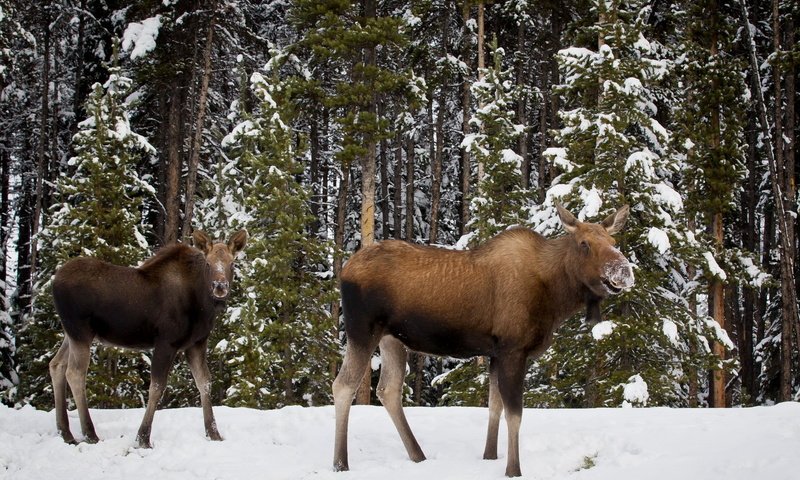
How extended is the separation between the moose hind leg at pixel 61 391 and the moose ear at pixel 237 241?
2.38 meters

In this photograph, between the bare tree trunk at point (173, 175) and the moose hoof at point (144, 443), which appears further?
the bare tree trunk at point (173, 175)

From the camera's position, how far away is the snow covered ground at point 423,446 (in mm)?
6129

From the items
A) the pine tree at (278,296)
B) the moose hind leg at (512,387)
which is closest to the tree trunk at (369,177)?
the pine tree at (278,296)

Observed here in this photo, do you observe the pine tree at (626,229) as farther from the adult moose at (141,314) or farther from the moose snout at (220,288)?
the moose snout at (220,288)

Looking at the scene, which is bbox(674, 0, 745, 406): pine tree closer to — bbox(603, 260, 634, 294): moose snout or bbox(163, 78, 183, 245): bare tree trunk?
bbox(603, 260, 634, 294): moose snout

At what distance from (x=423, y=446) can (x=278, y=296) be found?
1106 cm

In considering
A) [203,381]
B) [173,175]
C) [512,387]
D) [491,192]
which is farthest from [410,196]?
[512,387]

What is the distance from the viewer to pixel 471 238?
20484mm

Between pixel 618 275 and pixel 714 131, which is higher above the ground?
pixel 714 131

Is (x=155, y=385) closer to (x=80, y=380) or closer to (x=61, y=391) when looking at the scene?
(x=80, y=380)

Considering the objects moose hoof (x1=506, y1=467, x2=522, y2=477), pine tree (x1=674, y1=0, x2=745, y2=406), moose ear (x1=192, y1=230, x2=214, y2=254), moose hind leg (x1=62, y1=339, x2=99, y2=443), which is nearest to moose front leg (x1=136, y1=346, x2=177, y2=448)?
moose hind leg (x1=62, y1=339, x2=99, y2=443)

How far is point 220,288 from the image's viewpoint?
8133 mm

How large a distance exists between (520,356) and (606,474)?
135 centimetres

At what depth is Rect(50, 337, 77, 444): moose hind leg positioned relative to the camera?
8453 millimetres
